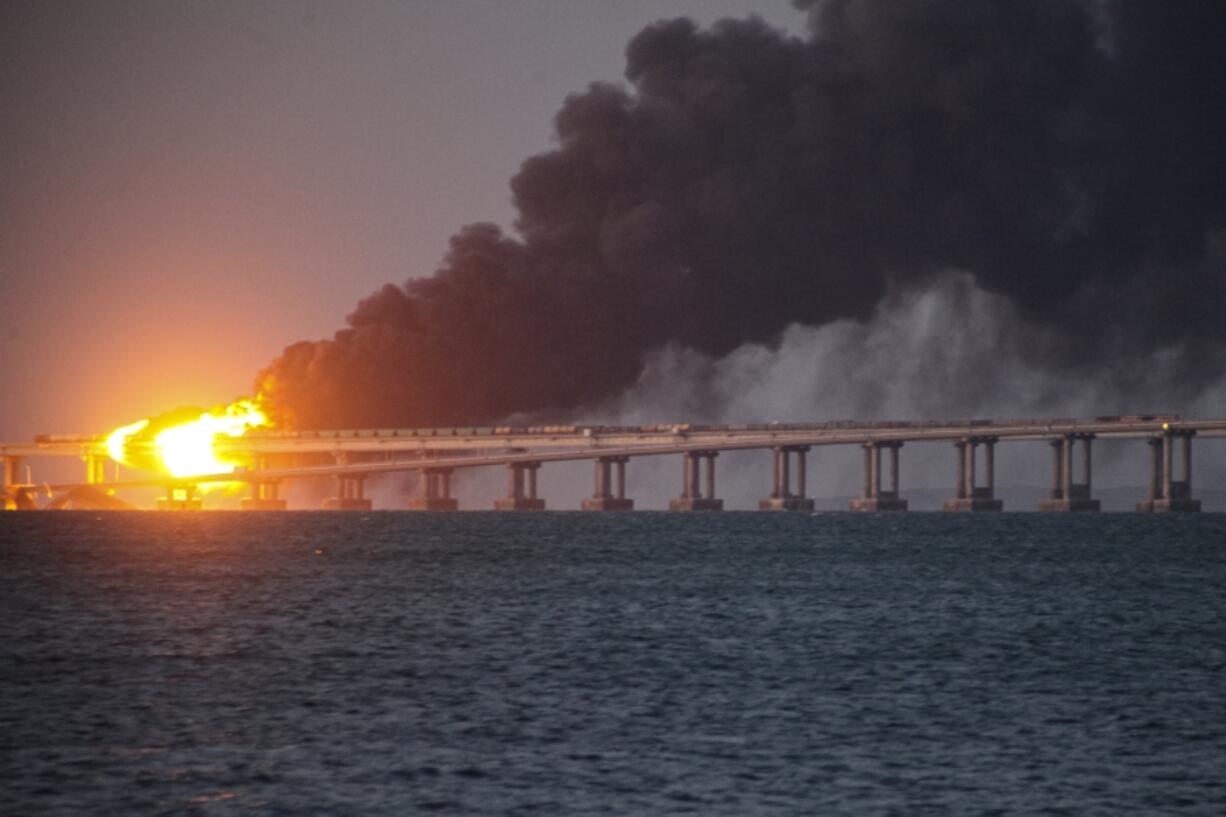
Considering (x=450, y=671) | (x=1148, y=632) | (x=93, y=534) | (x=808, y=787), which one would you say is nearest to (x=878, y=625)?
(x=1148, y=632)

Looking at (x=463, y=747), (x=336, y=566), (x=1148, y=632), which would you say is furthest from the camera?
(x=336, y=566)

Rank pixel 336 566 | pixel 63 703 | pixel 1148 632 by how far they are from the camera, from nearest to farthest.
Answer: pixel 63 703 → pixel 1148 632 → pixel 336 566

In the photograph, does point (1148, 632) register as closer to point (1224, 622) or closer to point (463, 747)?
point (1224, 622)

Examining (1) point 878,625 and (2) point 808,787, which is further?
(1) point 878,625

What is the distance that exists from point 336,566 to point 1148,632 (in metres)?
59.5

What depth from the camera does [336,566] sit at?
4867 inches

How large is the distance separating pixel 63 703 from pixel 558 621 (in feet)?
94.5

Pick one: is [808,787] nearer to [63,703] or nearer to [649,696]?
[649,696]

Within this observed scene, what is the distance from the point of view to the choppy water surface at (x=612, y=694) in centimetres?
4116

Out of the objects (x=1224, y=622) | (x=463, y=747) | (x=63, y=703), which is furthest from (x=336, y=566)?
(x=463, y=747)

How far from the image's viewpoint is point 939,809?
39312 millimetres

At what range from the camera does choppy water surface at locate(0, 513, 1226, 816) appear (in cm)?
4116

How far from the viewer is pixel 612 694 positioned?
55.3m

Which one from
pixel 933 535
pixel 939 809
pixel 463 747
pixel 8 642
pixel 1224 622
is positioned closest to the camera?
pixel 939 809
